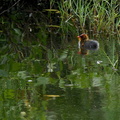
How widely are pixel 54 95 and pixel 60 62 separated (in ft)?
5.68

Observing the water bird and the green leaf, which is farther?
the water bird

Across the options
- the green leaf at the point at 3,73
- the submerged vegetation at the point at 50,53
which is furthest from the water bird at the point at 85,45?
the green leaf at the point at 3,73

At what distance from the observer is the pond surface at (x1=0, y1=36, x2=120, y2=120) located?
12.4ft

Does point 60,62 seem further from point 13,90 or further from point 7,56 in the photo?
point 13,90

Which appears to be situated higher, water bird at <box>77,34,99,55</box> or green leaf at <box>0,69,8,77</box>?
water bird at <box>77,34,99,55</box>

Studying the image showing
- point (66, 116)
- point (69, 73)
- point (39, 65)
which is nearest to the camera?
point (66, 116)

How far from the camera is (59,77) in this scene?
5.16 meters

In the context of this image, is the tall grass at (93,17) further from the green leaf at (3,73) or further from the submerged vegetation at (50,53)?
the green leaf at (3,73)

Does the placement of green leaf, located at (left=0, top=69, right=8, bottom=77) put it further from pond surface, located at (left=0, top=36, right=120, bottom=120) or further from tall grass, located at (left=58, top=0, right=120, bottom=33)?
tall grass, located at (left=58, top=0, right=120, bottom=33)

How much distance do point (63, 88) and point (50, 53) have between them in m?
2.17

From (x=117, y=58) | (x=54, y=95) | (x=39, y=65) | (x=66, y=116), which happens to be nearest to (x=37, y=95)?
(x=54, y=95)

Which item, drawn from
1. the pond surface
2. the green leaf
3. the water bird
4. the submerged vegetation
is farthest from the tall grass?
the green leaf

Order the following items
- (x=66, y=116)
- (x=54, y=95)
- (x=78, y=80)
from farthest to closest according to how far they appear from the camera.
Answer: (x=78, y=80) → (x=54, y=95) → (x=66, y=116)

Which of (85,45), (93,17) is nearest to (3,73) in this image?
(85,45)
